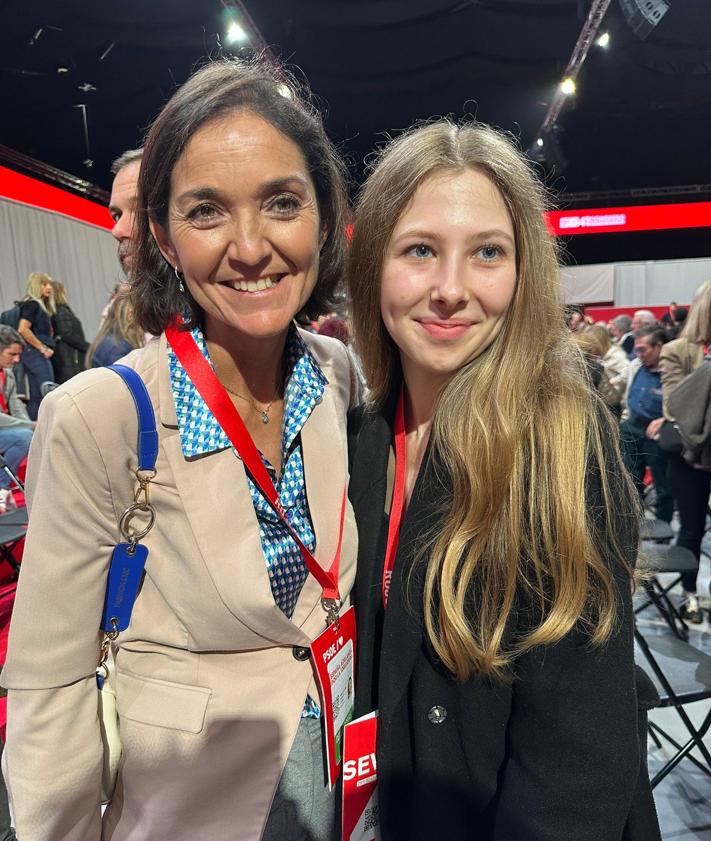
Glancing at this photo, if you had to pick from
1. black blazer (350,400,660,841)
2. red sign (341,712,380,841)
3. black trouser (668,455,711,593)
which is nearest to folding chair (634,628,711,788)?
black blazer (350,400,660,841)

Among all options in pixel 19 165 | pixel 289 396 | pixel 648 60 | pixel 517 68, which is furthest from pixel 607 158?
pixel 289 396

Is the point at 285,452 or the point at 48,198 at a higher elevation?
the point at 48,198

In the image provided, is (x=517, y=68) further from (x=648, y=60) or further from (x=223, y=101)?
(x=223, y=101)

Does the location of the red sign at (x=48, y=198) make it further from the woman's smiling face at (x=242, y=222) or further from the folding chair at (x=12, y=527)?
the woman's smiling face at (x=242, y=222)

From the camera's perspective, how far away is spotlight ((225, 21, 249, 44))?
23.6 feet

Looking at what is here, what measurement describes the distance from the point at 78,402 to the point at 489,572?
71cm

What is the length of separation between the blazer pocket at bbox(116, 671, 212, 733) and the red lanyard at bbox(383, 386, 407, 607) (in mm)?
370

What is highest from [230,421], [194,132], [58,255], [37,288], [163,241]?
[58,255]

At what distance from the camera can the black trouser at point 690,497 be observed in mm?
3734

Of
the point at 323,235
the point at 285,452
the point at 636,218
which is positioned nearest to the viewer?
the point at 285,452

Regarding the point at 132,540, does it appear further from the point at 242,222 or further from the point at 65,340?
the point at 65,340

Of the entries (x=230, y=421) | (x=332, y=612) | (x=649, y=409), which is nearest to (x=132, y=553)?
(x=230, y=421)

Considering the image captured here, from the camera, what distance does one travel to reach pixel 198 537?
962 millimetres

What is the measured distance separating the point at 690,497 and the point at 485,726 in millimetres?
3345
